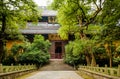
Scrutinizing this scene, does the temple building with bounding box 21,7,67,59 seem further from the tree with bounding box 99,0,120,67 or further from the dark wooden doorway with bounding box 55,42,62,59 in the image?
the tree with bounding box 99,0,120,67

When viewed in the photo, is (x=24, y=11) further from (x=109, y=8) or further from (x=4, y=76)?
(x=109, y=8)

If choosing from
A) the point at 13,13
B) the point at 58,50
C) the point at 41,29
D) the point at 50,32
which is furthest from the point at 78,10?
the point at 58,50

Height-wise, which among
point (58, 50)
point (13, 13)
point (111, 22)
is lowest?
point (58, 50)

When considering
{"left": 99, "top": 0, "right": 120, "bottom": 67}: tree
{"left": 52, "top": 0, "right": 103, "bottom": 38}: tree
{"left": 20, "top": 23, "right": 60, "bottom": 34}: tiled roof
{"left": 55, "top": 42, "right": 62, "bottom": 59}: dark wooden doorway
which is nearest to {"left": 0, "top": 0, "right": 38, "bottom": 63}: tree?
{"left": 52, "top": 0, "right": 103, "bottom": 38}: tree

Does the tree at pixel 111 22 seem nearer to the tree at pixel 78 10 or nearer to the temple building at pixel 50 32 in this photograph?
the tree at pixel 78 10

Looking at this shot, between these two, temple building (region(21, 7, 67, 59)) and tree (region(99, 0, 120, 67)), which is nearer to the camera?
tree (region(99, 0, 120, 67))

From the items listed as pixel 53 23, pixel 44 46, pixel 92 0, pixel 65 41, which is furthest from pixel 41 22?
pixel 92 0

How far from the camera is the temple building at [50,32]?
118 ft

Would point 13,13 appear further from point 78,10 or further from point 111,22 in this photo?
point 111,22

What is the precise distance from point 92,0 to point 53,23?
2029 centimetres

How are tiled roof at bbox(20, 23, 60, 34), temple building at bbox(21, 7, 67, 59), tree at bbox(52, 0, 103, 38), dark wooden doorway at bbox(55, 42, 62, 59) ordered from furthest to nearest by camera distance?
dark wooden doorway at bbox(55, 42, 62, 59), temple building at bbox(21, 7, 67, 59), tiled roof at bbox(20, 23, 60, 34), tree at bbox(52, 0, 103, 38)

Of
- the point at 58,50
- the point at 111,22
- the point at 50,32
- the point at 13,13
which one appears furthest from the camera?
the point at 58,50

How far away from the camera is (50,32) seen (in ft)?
118

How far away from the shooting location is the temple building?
35969mm
